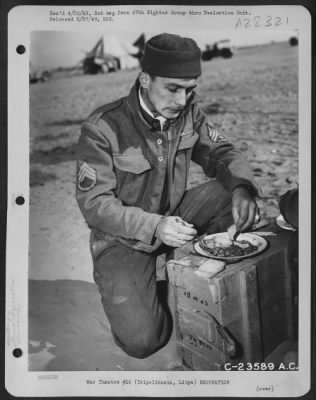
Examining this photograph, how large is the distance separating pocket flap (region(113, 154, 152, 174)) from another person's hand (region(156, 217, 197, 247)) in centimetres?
9

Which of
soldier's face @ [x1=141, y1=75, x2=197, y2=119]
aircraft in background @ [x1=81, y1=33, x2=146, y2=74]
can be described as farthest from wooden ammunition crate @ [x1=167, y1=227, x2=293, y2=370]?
aircraft in background @ [x1=81, y1=33, x2=146, y2=74]

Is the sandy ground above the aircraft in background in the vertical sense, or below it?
below

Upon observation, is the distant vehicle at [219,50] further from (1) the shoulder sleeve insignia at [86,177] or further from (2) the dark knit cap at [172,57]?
(1) the shoulder sleeve insignia at [86,177]

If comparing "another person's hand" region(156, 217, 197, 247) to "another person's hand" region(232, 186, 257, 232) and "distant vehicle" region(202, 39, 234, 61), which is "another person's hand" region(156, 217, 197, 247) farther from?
"distant vehicle" region(202, 39, 234, 61)

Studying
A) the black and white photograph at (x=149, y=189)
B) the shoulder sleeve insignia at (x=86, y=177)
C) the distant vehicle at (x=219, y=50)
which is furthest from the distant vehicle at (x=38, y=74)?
the distant vehicle at (x=219, y=50)

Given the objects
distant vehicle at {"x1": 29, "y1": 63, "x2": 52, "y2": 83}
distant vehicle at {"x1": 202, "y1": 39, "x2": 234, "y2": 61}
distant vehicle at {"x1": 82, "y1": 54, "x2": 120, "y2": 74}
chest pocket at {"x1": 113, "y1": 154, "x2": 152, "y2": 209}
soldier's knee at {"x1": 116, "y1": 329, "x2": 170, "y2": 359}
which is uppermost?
distant vehicle at {"x1": 202, "y1": 39, "x2": 234, "y2": 61}

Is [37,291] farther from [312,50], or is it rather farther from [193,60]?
[312,50]

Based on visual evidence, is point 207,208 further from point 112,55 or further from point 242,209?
point 112,55

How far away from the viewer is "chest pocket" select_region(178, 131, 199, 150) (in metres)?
0.75

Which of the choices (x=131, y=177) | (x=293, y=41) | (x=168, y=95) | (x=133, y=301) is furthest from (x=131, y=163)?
(x=293, y=41)

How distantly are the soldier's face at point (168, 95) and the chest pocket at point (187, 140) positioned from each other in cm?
4

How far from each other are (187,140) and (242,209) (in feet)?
0.50

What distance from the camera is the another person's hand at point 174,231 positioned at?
2.38ft

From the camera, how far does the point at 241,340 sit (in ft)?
2.37
